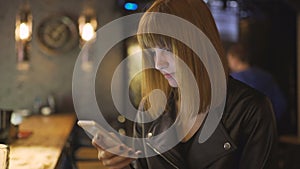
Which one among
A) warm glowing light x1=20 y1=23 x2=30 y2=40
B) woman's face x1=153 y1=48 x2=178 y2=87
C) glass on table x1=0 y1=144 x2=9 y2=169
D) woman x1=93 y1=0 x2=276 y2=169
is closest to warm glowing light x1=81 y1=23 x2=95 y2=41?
warm glowing light x1=20 y1=23 x2=30 y2=40

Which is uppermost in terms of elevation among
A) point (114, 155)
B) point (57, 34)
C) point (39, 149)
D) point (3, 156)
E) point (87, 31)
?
point (87, 31)

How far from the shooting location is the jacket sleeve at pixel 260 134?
1.42m

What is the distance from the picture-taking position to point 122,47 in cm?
647

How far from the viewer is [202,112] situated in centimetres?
154

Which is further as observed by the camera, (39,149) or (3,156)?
(39,149)

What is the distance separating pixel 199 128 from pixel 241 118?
16 cm

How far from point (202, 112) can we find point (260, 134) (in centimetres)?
22

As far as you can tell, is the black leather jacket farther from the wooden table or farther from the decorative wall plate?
the decorative wall plate

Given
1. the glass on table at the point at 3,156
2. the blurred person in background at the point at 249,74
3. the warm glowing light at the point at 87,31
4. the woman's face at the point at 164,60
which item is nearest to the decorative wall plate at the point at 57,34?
the warm glowing light at the point at 87,31

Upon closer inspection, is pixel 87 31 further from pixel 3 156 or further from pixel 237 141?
pixel 237 141

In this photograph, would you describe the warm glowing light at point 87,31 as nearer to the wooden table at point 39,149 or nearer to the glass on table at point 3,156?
the wooden table at point 39,149

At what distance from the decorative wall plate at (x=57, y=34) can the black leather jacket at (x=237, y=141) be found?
4.93 meters

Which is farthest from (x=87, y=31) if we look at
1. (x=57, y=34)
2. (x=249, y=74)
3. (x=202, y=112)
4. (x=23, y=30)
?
(x=202, y=112)

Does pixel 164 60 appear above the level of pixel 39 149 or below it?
above
